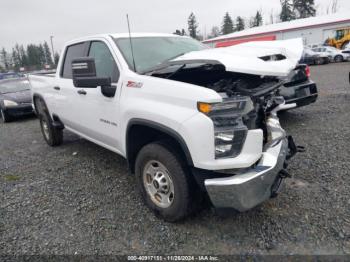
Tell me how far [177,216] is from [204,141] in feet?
2.99

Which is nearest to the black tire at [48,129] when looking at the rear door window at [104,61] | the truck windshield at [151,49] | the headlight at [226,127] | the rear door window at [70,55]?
the rear door window at [70,55]

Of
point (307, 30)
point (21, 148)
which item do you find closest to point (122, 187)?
point (21, 148)

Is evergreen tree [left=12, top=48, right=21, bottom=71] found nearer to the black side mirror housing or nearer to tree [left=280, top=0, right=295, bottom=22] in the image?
tree [left=280, top=0, right=295, bottom=22]

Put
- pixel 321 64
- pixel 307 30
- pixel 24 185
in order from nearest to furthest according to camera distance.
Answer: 1. pixel 24 185
2. pixel 321 64
3. pixel 307 30

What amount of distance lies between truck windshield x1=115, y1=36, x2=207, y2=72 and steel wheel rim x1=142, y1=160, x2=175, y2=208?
1.09 meters

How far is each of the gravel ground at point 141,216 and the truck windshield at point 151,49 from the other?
63.1 inches

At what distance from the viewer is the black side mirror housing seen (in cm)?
289

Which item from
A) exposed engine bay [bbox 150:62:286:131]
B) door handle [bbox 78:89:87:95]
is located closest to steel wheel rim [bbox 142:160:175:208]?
exposed engine bay [bbox 150:62:286:131]

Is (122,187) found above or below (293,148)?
below

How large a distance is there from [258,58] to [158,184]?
157 cm

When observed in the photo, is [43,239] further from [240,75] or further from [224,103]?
[240,75]

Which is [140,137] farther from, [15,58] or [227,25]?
[15,58]

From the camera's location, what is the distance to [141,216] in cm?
312

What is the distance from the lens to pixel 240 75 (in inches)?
117
